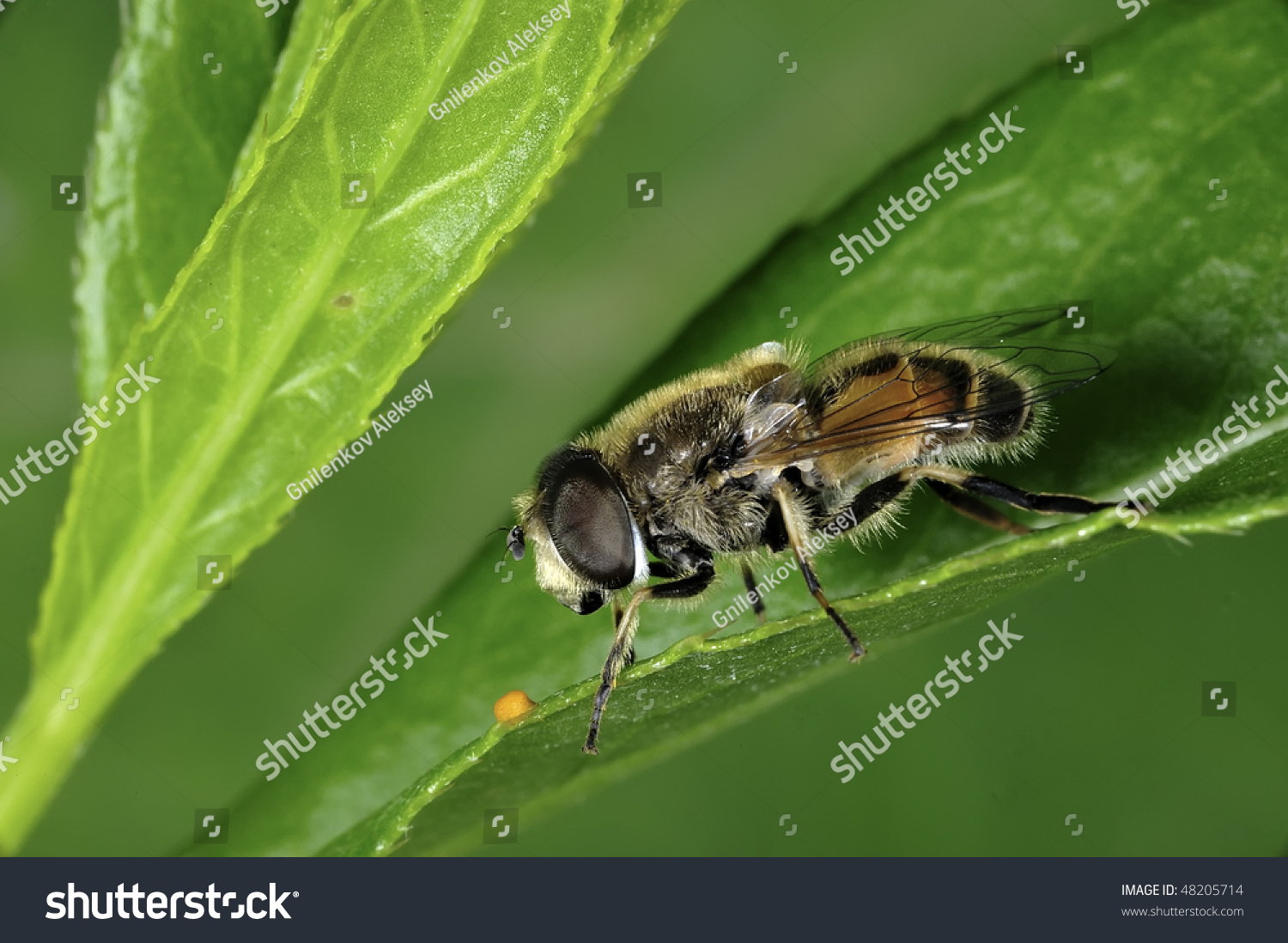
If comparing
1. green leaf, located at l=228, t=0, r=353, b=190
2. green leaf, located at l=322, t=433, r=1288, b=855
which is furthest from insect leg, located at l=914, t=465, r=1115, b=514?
green leaf, located at l=228, t=0, r=353, b=190

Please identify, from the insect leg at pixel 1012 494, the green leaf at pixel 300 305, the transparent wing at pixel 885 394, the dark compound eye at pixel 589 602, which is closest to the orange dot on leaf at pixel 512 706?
the green leaf at pixel 300 305

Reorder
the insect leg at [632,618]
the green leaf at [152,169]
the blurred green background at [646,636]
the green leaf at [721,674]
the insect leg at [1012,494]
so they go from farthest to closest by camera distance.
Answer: the blurred green background at [646,636] → the insect leg at [1012,494] → the insect leg at [632,618] → the green leaf at [152,169] → the green leaf at [721,674]

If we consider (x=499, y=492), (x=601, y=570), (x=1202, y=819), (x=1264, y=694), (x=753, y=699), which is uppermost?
(x=499, y=492)

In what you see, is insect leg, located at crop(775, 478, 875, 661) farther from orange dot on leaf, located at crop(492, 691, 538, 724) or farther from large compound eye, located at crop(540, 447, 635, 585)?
orange dot on leaf, located at crop(492, 691, 538, 724)

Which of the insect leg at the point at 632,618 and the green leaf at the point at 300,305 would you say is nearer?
the green leaf at the point at 300,305

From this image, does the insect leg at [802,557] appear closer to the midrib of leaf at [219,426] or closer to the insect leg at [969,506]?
the insect leg at [969,506]

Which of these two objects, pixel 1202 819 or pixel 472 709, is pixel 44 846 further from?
pixel 1202 819

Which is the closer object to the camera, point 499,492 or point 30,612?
point 30,612
